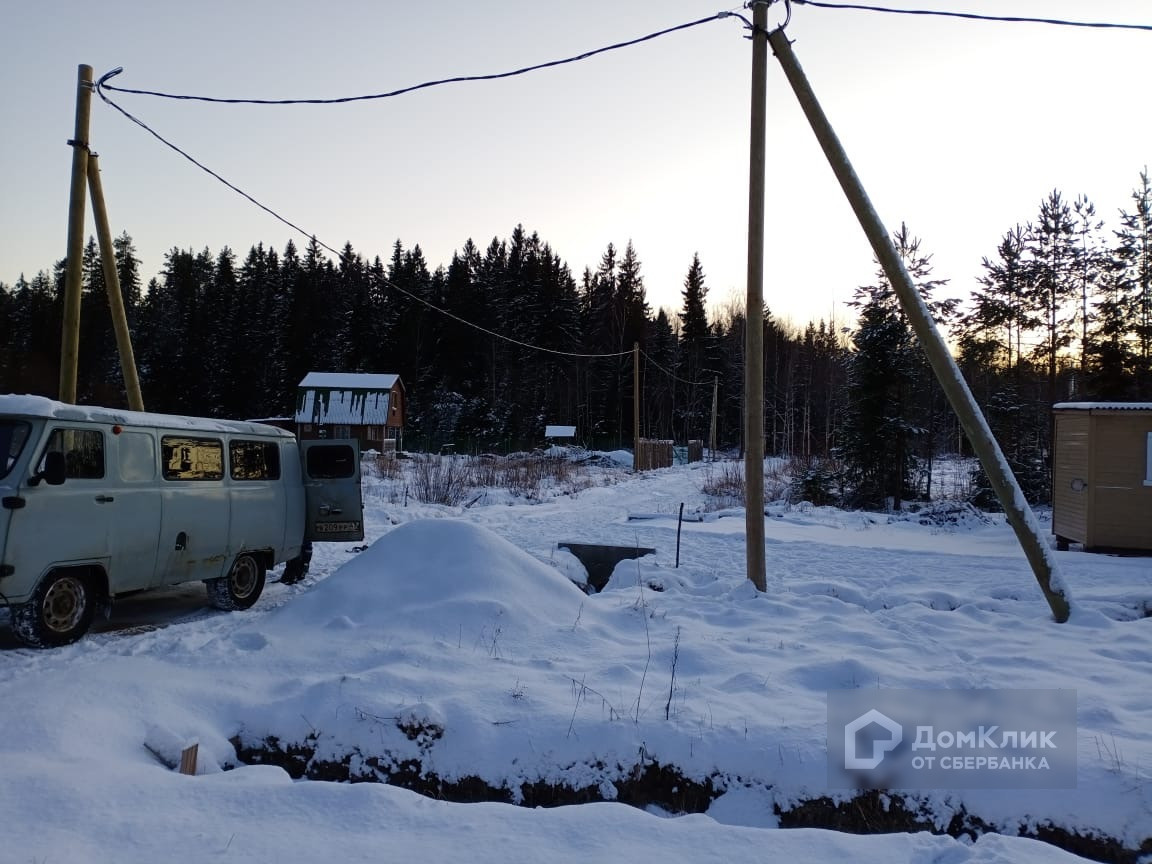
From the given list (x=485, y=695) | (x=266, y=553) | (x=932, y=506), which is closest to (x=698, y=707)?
(x=485, y=695)

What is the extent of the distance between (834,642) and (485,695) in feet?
10.8

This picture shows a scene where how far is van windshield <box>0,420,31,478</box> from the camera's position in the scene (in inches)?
247

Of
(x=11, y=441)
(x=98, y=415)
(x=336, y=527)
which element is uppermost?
(x=98, y=415)

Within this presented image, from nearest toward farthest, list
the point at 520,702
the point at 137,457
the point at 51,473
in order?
the point at 520,702
the point at 51,473
the point at 137,457

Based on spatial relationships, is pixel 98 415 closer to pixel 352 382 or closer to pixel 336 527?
pixel 336 527

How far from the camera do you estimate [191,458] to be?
8109mm

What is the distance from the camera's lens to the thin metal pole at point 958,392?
736 centimetres

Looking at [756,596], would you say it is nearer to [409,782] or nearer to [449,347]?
[409,782]

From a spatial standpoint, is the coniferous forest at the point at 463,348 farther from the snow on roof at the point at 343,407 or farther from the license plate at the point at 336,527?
the license plate at the point at 336,527

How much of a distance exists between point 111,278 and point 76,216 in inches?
40.3

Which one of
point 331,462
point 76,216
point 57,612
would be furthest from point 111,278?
Answer: point 57,612

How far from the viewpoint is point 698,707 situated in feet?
16.5

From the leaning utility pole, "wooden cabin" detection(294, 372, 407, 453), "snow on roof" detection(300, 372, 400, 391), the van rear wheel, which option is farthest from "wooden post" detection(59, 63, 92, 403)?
"snow on roof" detection(300, 372, 400, 391)

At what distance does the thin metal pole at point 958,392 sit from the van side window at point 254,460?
742 cm
